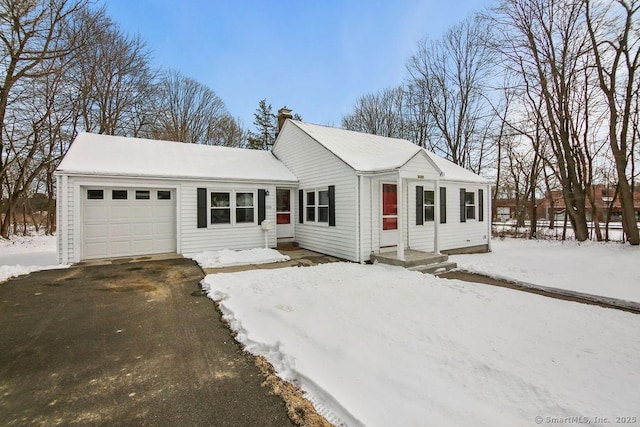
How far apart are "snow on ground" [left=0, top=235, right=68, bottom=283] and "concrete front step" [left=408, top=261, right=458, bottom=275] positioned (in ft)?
32.0

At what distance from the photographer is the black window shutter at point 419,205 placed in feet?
33.4

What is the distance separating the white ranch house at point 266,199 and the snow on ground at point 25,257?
931 millimetres

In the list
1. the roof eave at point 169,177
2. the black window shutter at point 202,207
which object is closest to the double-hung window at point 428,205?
the roof eave at point 169,177

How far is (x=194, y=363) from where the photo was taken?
330 centimetres

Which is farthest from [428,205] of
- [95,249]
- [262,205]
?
[95,249]

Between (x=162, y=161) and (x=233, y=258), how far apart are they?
181 inches

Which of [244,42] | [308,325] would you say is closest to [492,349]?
[308,325]

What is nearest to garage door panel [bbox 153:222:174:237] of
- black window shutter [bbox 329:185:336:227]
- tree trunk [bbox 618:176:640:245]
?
black window shutter [bbox 329:185:336:227]

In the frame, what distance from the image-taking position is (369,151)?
11211 millimetres

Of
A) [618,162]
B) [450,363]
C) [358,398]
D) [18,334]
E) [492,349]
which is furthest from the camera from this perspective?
[618,162]

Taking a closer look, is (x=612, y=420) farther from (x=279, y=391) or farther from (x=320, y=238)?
(x=320, y=238)

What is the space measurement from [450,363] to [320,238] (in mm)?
7398

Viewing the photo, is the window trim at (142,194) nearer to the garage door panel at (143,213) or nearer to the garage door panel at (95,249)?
the garage door panel at (143,213)

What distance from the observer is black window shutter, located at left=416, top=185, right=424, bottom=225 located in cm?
1020
